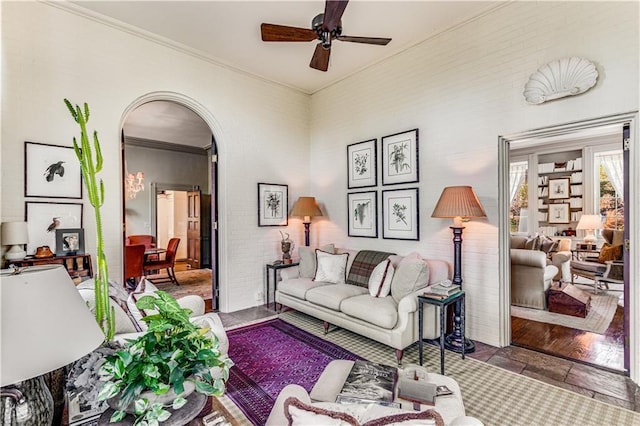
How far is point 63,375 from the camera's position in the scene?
1.08 metres

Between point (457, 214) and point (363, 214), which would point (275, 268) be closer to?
point (363, 214)

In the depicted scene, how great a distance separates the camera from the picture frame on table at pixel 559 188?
6.81 meters

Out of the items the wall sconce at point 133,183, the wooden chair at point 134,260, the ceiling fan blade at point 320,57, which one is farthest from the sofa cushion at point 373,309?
the wall sconce at point 133,183

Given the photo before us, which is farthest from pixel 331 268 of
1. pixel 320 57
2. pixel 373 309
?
pixel 320 57

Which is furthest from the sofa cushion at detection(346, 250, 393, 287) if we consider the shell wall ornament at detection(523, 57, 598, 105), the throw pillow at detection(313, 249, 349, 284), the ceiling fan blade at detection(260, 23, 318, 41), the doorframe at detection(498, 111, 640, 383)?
the ceiling fan blade at detection(260, 23, 318, 41)

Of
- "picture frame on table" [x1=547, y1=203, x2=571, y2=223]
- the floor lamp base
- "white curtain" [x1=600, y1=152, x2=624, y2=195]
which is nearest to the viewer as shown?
the floor lamp base

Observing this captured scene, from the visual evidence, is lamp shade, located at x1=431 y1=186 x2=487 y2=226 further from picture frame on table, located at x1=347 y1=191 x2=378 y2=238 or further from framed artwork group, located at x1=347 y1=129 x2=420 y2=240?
picture frame on table, located at x1=347 y1=191 x2=378 y2=238

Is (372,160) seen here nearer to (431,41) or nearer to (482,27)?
(431,41)

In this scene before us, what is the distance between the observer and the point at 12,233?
2605 mm

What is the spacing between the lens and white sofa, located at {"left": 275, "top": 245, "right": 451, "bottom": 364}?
2850mm

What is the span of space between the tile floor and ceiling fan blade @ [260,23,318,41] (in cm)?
339

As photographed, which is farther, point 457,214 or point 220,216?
point 220,216

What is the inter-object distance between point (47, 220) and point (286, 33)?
114 inches

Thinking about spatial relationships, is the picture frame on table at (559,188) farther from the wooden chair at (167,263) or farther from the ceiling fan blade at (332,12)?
the wooden chair at (167,263)
